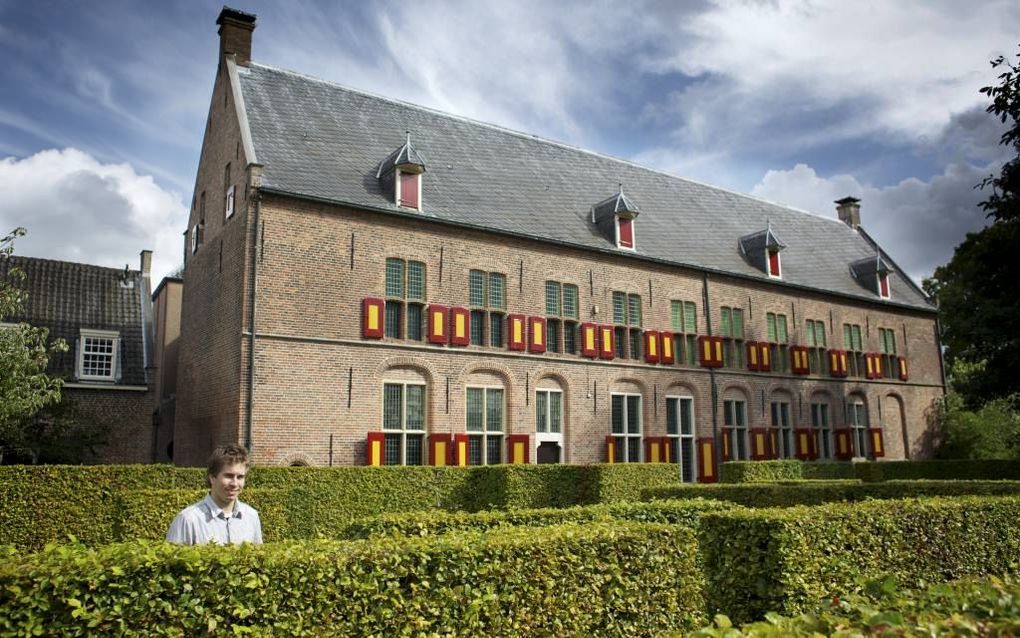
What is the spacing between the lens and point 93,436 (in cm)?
2025

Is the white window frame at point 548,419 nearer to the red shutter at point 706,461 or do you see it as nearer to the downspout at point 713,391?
the red shutter at point 706,461

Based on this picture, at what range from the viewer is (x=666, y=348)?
2342cm

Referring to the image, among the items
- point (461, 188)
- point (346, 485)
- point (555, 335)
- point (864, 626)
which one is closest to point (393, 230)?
point (461, 188)

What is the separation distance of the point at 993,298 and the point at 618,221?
34.1ft

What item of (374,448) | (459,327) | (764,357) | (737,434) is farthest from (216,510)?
(764,357)

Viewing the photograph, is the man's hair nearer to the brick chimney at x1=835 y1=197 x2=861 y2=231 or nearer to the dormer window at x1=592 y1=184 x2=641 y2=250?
the dormer window at x1=592 y1=184 x2=641 y2=250

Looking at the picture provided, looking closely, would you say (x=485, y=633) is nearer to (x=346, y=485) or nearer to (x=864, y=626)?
(x=864, y=626)

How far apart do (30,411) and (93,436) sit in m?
4.39

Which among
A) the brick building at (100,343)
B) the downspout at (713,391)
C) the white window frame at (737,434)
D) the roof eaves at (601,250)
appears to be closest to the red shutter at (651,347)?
the roof eaves at (601,250)

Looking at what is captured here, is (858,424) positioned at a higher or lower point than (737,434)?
higher

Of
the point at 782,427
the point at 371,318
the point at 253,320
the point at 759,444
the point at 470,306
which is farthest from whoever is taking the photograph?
the point at 782,427

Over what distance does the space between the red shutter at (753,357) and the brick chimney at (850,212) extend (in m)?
13.4

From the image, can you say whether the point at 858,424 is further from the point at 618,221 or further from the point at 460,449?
the point at 460,449

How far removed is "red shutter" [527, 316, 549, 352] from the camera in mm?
20562
